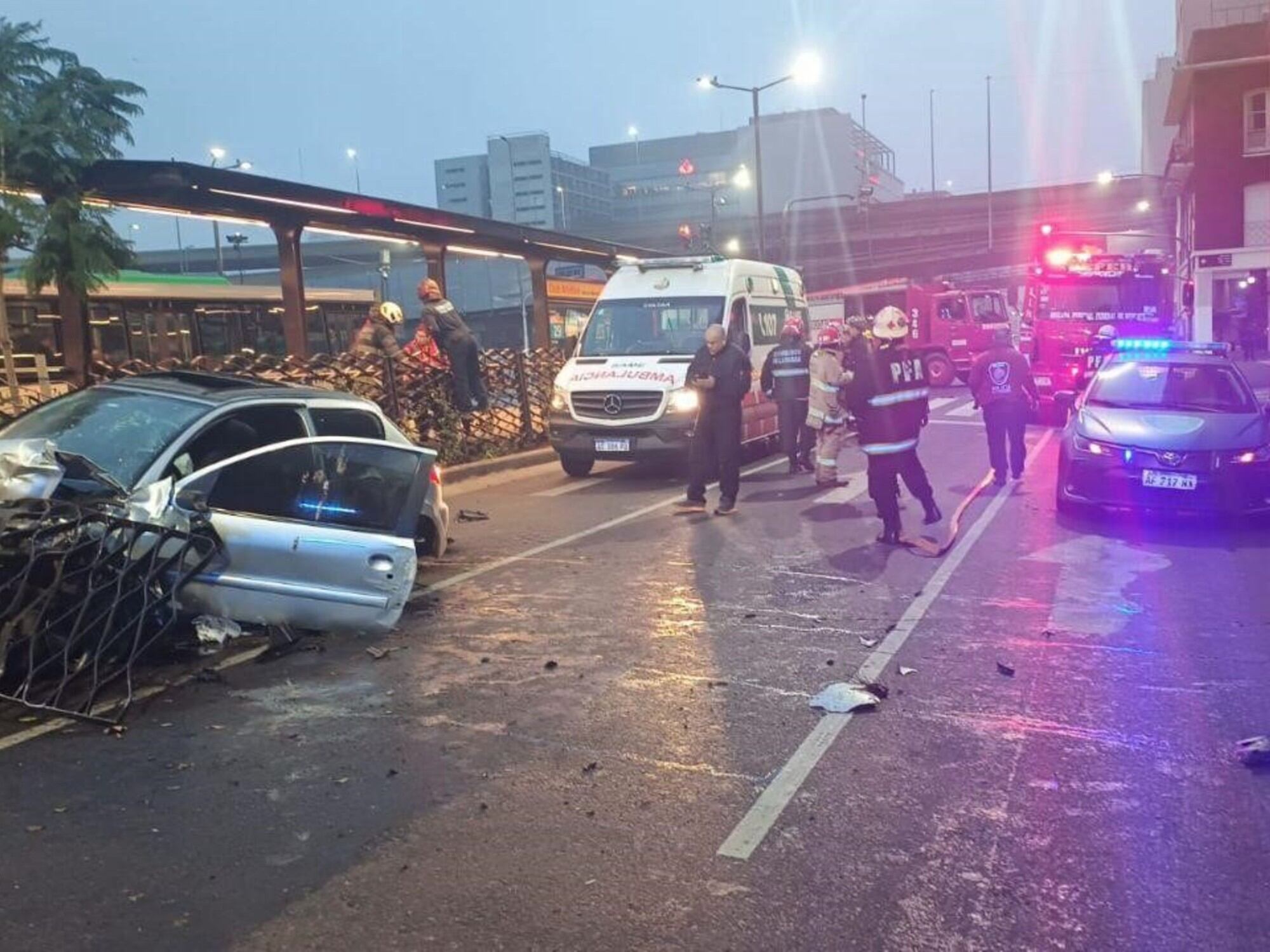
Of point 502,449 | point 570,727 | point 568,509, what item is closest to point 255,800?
point 570,727

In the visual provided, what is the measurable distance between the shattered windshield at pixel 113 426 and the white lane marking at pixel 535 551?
201 cm

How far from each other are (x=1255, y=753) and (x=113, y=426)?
6.28 m

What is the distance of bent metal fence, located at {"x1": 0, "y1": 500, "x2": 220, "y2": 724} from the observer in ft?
17.1

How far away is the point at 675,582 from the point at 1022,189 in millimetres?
55457

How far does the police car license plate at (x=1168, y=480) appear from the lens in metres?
9.24

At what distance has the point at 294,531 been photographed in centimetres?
605

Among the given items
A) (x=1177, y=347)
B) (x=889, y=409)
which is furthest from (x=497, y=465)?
(x=1177, y=347)

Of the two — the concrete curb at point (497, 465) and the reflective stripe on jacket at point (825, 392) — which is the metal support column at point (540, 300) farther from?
the reflective stripe on jacket at point (825, 392)

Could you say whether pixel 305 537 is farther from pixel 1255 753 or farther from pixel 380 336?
pixel 380 336

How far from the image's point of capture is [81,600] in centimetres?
539

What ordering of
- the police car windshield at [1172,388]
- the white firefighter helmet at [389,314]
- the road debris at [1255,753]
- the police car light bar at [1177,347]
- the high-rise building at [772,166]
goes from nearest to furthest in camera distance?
the road debris at [1255,753] → the police car windshield at [1172,388] → the police car light bar at [1177,347] → the white firefighter helmet at [389,314] → the high-rise building at [772,166]

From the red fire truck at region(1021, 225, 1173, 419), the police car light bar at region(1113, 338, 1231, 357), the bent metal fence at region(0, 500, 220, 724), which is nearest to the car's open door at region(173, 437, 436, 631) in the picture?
the bent metal fence at region(0, 500, 220, 724)

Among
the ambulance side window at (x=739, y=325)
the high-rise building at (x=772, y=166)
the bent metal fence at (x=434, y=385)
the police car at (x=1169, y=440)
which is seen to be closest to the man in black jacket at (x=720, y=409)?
the police car at (x=1169, y=440)

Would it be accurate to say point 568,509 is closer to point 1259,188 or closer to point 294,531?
point 294,531
